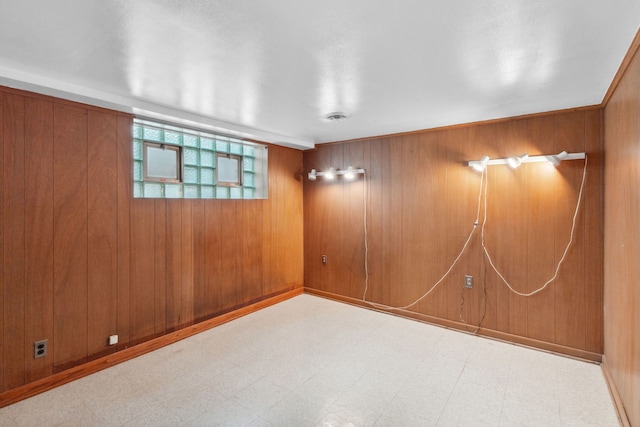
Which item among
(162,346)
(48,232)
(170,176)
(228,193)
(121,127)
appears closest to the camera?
(48,232)

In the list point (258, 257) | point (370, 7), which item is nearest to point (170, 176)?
point (258, 257)

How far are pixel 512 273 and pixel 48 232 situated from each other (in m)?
4.07

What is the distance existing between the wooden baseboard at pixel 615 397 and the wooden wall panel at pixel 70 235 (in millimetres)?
3851

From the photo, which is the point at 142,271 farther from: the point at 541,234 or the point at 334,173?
the point at 541,234

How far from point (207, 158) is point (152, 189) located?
0.72 meters

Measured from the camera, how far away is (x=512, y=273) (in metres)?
3.11

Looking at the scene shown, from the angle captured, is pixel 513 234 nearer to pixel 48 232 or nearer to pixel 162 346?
pixel 162 346

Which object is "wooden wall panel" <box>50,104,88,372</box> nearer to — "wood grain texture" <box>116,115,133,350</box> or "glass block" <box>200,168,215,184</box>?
"wood grain texture" <box>116,115,133,350</box>

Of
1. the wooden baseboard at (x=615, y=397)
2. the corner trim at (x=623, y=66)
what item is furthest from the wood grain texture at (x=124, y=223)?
the wooden baseboard at (x=615, y=397)

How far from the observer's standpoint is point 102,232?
2.67 meters

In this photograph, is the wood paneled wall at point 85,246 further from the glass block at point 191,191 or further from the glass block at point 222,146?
the glass block at point 222,146

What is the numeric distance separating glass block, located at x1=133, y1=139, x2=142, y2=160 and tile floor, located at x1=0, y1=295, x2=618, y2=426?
185 centimetres

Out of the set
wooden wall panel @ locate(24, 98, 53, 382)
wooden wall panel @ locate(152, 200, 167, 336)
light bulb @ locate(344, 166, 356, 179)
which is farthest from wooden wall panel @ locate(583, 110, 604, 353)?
wooden wall panel @ locate(24, 98, 53, 382)

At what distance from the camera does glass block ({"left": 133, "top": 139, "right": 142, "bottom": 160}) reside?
2951 millimetres
